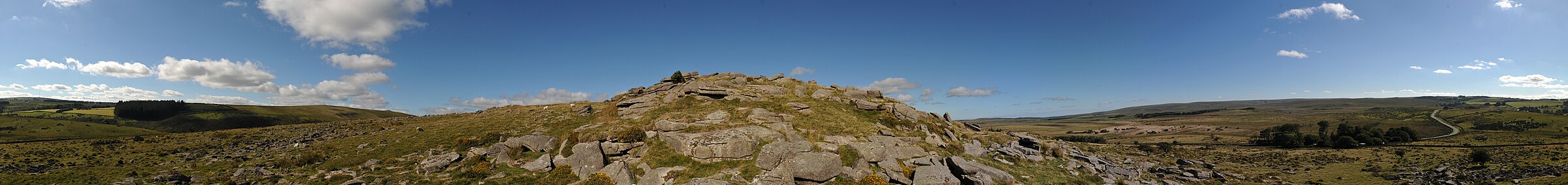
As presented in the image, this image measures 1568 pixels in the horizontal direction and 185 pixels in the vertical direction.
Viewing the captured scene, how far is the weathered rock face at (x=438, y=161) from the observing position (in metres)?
27.6

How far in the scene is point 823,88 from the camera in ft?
162

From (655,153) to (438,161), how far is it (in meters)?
13.2

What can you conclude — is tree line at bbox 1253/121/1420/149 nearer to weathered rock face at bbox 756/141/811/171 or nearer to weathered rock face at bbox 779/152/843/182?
weathered rock face at bbox 756/141/811/171

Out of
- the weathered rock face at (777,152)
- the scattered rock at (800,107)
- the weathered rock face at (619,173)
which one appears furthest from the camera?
the scattered rock at (800,107)

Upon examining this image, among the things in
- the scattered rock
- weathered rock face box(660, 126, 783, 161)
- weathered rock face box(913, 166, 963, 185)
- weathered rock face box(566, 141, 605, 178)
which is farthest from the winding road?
weathered rock face box(566, 141, 605, 178)

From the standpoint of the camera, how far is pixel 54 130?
63219 mm

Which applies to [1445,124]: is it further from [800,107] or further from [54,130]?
[54,130]

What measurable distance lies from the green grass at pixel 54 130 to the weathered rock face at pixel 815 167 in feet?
281

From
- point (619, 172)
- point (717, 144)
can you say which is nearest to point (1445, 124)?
point (717, 144)

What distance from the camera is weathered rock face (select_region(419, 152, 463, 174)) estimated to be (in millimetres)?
27641

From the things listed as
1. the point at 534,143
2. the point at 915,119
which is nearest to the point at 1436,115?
the point at 915,119

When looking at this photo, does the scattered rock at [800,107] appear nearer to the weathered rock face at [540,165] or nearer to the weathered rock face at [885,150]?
the weathered rock face at [885,150]

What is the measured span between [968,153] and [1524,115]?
230m

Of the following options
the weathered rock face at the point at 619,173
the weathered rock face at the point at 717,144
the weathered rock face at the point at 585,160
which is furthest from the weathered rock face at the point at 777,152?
the weathered rock face at the point at 585,160
